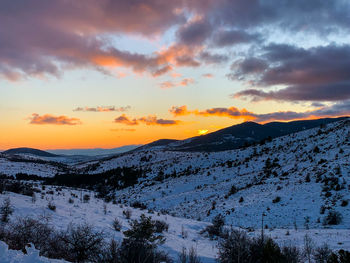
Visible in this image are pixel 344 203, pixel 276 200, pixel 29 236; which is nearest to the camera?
pixel 29 236

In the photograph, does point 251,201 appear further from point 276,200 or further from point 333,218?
point 333,218

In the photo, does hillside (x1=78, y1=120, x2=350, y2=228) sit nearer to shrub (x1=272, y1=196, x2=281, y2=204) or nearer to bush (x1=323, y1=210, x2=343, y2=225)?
shrub (x1=272, y1=196, x2=281, y2=204)

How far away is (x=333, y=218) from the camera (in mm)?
13508

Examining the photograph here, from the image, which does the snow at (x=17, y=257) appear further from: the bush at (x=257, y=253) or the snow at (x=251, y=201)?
the bush at (x=257, y=253)

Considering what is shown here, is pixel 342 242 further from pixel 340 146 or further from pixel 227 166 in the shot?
pixel 227 166

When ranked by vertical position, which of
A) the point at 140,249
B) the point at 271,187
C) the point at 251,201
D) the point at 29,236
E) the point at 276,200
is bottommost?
the point at 251,201

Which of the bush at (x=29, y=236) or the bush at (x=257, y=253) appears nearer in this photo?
the bush at (x=29, y=236)

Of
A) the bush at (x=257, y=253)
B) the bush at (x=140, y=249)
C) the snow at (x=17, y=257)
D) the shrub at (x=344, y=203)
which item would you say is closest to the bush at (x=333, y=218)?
the shrub at (x=344, y=203)

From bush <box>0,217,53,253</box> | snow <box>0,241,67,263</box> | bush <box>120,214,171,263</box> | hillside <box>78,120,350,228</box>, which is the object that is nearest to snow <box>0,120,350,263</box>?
hillside <box>78,120,350,228</box>

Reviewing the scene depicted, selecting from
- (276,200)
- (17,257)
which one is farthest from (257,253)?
(276,200)

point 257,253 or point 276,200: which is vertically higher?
point 257,253

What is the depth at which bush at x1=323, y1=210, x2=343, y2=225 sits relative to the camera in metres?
13.4

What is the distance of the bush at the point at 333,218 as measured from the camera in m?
13.4

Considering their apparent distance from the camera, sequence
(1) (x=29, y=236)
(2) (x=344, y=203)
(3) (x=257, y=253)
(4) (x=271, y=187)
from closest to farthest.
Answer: (1) (x=29, y=236)
(3) (x=257, y=253)
(2) (x=344, y=203)
(4) (x=271, y=187)
